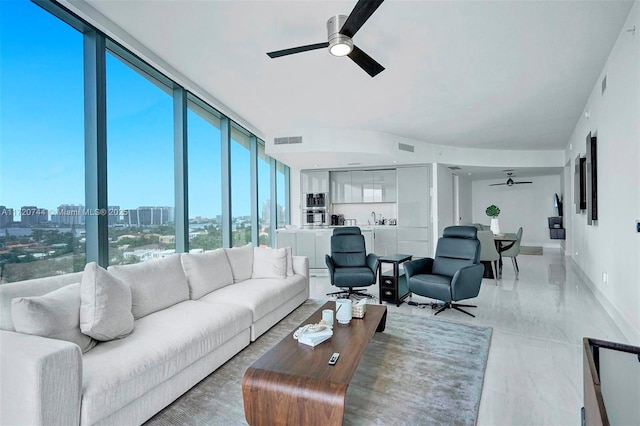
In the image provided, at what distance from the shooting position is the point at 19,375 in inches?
58.0

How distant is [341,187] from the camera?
27.8 ft

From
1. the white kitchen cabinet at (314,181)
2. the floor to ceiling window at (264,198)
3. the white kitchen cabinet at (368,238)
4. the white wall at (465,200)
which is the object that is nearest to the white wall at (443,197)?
the white wall at (465,200)

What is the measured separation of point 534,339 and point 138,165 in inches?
181

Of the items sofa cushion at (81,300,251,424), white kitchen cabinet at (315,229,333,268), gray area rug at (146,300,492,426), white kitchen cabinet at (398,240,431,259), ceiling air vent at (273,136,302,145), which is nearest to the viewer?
sofa cushion at (81,300,251,424)

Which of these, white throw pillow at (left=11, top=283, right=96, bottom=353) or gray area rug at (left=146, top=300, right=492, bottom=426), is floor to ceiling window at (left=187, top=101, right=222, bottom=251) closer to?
gray area rug at (left=146, top=300, right=492, bottom=426)

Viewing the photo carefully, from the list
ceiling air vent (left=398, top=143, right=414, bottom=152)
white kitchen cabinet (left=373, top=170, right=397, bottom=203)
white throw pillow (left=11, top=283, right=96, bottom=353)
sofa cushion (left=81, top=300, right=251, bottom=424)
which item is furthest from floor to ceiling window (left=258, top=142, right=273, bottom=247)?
white throw pillow (left=11, top=283, right=96, bottom=353)

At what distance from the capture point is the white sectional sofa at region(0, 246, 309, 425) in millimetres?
1497

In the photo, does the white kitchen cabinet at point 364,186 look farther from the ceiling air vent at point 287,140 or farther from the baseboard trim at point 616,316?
the baseboard trim at point 616,316

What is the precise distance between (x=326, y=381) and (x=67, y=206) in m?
2.80

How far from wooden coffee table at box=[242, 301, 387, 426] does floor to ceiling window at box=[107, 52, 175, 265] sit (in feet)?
7.69

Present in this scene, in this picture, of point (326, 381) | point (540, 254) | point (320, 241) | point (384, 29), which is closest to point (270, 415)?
point (326, 381)

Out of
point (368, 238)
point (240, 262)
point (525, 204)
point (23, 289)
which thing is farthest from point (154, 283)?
point (525, 204)

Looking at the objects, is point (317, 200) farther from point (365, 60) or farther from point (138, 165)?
point (365, 60)

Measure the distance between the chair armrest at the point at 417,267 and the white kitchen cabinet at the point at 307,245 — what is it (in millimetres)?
2877
